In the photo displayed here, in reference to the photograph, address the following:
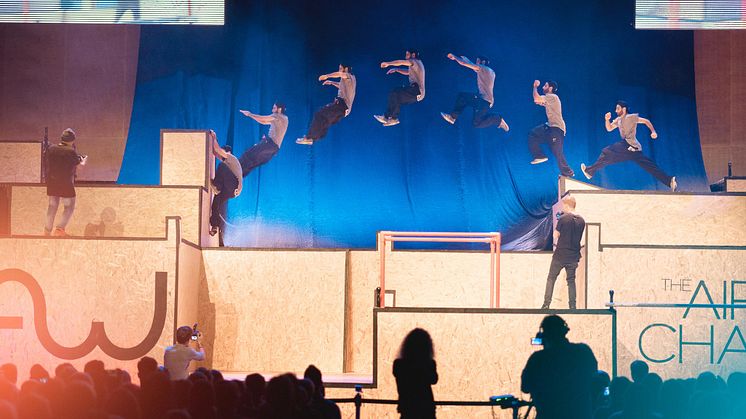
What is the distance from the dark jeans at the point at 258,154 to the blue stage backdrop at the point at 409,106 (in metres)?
0.23

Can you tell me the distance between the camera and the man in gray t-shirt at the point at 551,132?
15547mm

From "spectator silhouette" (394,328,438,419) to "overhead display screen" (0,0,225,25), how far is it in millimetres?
9557

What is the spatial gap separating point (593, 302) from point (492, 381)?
2.13 m

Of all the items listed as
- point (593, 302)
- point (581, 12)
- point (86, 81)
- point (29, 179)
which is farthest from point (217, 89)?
point (593, 302)

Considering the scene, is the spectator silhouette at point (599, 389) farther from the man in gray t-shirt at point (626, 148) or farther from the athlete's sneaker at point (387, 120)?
the athlete's sneaker at point (387, 120)

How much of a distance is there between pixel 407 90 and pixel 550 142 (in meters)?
2.50

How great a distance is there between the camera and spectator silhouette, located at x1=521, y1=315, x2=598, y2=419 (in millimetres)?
6234

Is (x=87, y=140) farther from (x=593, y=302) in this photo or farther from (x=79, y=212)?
(x=593, y=302)

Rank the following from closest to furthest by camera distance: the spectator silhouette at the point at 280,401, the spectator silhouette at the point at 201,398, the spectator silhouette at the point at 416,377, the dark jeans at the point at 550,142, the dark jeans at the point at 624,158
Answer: the spectator silhouette at the point at 280,401
the spectator silhouette at the point at 201,398
the spectator silhouette at the point at 416,377
the dark jeans at the point at 624,158
the dark jeans at the point at 550,142

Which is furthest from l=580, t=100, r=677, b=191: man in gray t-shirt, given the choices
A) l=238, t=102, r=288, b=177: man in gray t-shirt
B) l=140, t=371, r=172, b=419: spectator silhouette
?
l=140, t=371, r=172, b=419: spectator silhouette

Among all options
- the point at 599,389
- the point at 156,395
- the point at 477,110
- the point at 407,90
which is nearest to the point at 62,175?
the point at 156,395

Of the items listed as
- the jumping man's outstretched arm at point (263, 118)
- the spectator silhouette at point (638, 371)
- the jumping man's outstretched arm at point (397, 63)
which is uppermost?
the jumping man's outstretched arm at point (397, 63)

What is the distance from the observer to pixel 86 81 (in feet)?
54.7

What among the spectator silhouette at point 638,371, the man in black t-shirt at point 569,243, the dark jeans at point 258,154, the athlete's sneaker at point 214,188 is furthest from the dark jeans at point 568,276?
the dark jeans at point 258,154
